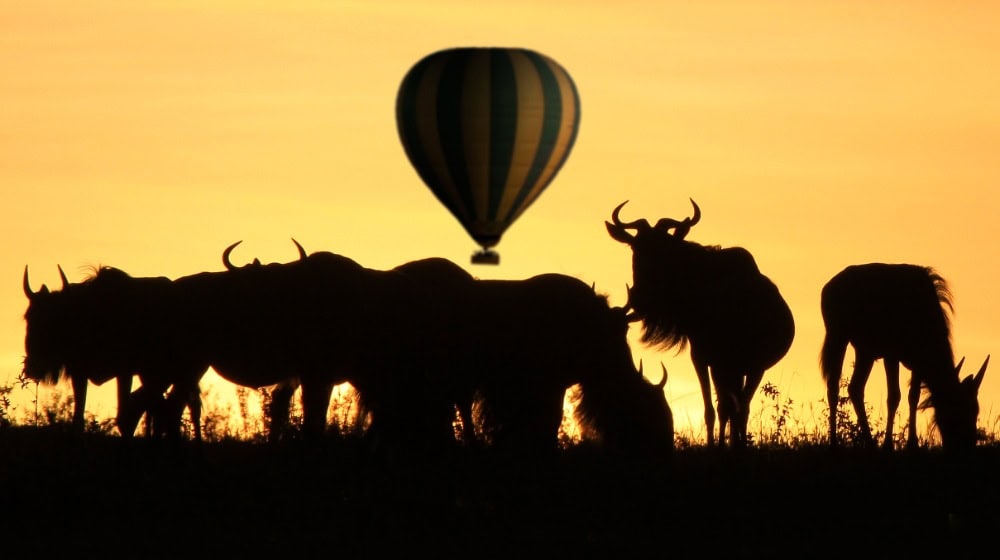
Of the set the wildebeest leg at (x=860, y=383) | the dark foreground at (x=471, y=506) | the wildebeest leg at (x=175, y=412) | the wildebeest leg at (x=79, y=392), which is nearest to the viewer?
the dark foreground at (x=471, y=506)

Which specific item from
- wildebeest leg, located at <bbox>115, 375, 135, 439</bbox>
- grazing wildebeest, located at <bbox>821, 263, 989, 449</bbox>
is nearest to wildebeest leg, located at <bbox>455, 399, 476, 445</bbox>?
wildebeest leg, located at <bbox>115, 375, 135, 439</bbox>

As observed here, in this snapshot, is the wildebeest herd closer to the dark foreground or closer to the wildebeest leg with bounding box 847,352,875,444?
the wildebeest leg with bounding box 847,352,875,444

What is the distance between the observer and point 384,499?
472 inches

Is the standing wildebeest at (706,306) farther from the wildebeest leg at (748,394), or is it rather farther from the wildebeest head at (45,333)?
the wildebeest head at (45,333)

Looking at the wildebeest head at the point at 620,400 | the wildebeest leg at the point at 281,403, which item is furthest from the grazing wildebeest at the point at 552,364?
the wildebeest leg at the point at 281,403

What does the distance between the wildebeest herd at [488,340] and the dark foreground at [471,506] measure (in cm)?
115

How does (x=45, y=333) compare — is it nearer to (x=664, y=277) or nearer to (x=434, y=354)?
(x=434, y=354)

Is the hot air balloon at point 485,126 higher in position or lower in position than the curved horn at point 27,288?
higher

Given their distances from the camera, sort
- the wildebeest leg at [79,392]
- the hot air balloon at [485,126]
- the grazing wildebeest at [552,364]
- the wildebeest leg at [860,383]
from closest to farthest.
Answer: the grazing wildebeest at [552,364]
the wildebeest leg at [860,383]
the wildebeest leg at [79,392]
the hot air balloon at [485,126]

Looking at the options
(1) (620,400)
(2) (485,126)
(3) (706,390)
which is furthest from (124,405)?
(2) (485,126)

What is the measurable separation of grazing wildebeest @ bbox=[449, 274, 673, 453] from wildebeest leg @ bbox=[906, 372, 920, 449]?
2.58m

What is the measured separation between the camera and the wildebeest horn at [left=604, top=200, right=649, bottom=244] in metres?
17.2

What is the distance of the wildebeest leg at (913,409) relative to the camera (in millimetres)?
16344

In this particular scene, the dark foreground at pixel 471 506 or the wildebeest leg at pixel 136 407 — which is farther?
the wildebeest leg at pixel 136 407
